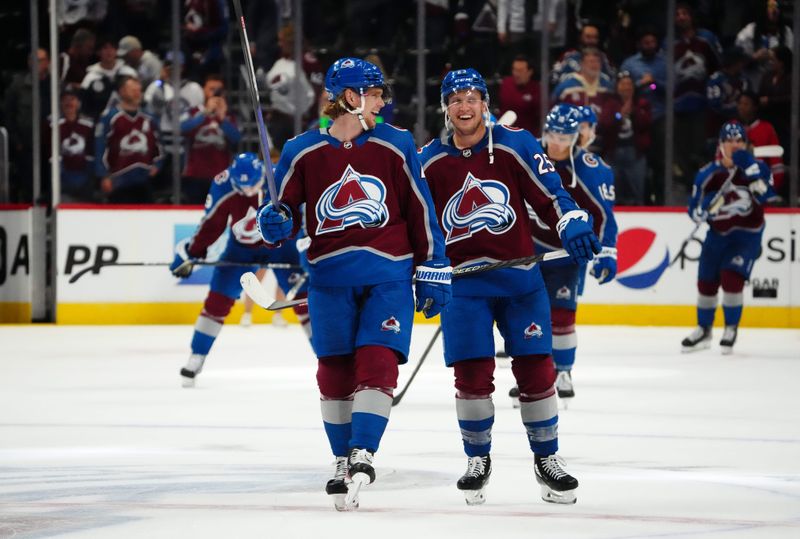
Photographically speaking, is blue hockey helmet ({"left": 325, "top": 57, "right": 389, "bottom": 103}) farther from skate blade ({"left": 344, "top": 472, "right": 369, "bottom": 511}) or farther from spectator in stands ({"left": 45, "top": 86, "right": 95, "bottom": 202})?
spectator in stands ({"left": 45, "top": 86, "right": 95, "bottom": 202})

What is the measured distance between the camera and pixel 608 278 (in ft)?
20.5

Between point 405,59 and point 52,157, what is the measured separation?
10.1ft

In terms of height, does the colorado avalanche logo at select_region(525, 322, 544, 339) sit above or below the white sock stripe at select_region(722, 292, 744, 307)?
above

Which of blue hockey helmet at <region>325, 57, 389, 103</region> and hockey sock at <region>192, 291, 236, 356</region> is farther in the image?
hockey sock at <region>192, 291, 236, 356</region>

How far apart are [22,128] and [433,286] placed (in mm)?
8882

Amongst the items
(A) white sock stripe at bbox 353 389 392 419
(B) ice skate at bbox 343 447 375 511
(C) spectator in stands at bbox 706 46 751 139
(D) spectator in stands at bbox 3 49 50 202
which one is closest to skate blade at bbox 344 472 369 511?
(B) ice skate at bbox 343 447 375 511

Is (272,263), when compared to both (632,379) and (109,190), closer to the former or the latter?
(632,379)

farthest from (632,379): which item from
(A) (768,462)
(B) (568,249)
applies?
(B) (568,249)

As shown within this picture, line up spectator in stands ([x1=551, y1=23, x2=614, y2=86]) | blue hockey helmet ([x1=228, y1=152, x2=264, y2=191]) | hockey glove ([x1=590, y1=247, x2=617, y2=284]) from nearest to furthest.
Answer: hockey glove ([x1=590, y1=247, x2=617, y2=284]), blue hockey helmet ([x1=228, y1=152, x2=264, y2=191]), spectator in stands ([x1=551, y1=23, x2=614, y2=86])

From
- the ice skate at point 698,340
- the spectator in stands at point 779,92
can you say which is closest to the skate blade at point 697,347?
the ice skate at point 698,340

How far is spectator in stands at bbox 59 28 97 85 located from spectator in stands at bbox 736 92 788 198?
5.44 m

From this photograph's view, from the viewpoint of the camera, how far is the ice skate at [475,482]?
428 centimetres

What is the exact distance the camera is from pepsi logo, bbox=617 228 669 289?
1158 centimetres

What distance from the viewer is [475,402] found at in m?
4.37
